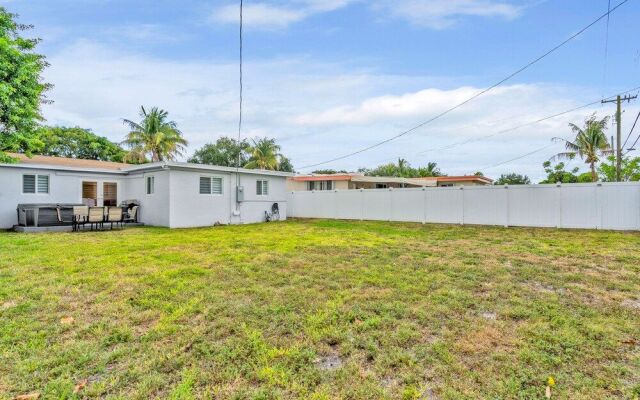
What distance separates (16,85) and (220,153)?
2679 cm

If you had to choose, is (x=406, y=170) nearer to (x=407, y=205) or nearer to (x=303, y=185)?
(x=303, y=185)

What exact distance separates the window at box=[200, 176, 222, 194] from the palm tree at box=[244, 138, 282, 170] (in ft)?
50.9

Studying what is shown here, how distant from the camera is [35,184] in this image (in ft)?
44.4

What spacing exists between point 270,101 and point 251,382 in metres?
16.8

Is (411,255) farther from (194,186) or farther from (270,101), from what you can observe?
(270,101)

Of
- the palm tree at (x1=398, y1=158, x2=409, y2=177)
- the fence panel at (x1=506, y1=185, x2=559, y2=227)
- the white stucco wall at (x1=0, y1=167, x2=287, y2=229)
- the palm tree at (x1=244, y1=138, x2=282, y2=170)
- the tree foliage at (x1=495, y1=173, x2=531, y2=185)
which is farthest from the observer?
the palm tree at (x1=398, y1=158, x2=409, y2=177)

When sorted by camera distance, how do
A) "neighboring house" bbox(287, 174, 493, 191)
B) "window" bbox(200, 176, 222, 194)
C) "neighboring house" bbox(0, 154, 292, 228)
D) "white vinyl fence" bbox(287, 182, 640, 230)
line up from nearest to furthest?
"white vinyl fence" bbox(287, 182, 640, 230) → "neighboring house" bbox(0, 154, 292, 228) → "window" bbox(200, 176, 222, 194) → "neighboring house" bbox(287, 174, 493, 191)

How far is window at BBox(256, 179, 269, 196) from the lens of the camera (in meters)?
17.2

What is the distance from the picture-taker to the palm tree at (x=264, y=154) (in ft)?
102

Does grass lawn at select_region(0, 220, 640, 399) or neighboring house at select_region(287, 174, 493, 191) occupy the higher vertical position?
neighboring house at select_region(287, 174, 493, 191)

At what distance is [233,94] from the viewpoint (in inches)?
509

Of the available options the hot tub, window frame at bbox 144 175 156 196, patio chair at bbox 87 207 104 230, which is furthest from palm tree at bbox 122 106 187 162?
patio chair at bbox 87 207 104 230

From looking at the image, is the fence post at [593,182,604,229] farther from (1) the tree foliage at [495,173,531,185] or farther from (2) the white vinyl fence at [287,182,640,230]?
(1) the tree foliage at [495,173,531,185]

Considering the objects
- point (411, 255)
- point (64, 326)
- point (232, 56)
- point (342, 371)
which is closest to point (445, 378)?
point (342, 371)
